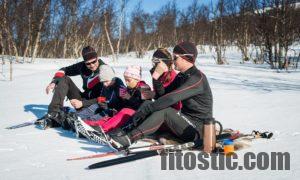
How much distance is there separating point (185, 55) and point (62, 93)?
2010 mm

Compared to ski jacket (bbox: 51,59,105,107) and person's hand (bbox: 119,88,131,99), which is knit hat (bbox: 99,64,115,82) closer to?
person's hand (bbox: 119,88,131,99)

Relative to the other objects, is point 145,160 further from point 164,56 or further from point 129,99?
point 164,56

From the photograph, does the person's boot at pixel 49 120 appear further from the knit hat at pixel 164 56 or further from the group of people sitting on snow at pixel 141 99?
the knit hat at pixel 164 56

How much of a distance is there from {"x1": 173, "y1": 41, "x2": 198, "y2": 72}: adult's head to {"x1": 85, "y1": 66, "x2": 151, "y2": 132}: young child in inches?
22.4

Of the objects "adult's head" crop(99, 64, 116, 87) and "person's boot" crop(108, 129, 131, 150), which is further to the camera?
"adult's head" crop(99, 64, 116, 87)

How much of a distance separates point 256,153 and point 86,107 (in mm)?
2354

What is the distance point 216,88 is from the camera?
8.48m

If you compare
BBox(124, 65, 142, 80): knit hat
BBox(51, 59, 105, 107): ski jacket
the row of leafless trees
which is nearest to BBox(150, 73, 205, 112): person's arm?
BBox(124, 65, 142, 80): knit hat

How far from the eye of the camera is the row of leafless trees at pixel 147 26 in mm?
14094

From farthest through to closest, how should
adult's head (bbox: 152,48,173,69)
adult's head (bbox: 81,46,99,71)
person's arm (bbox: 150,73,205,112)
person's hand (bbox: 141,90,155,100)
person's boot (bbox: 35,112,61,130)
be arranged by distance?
1. adult's head (bbox: 81,46,99,71)
2. person's boot (bbox: 35,112,61,130)
3. adult's head (bbox: 152,48,173,69)
4. person's hand (bbox: 141,90,155,100)
5. person's arm (bbox: 150,73,205,112)

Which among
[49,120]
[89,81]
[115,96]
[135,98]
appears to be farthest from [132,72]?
[49,120]

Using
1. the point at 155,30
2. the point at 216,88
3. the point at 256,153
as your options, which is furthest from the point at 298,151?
the point at 155,30

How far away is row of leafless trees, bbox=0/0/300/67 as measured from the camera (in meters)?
14.1

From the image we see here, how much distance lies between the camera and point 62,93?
4.93 meters
